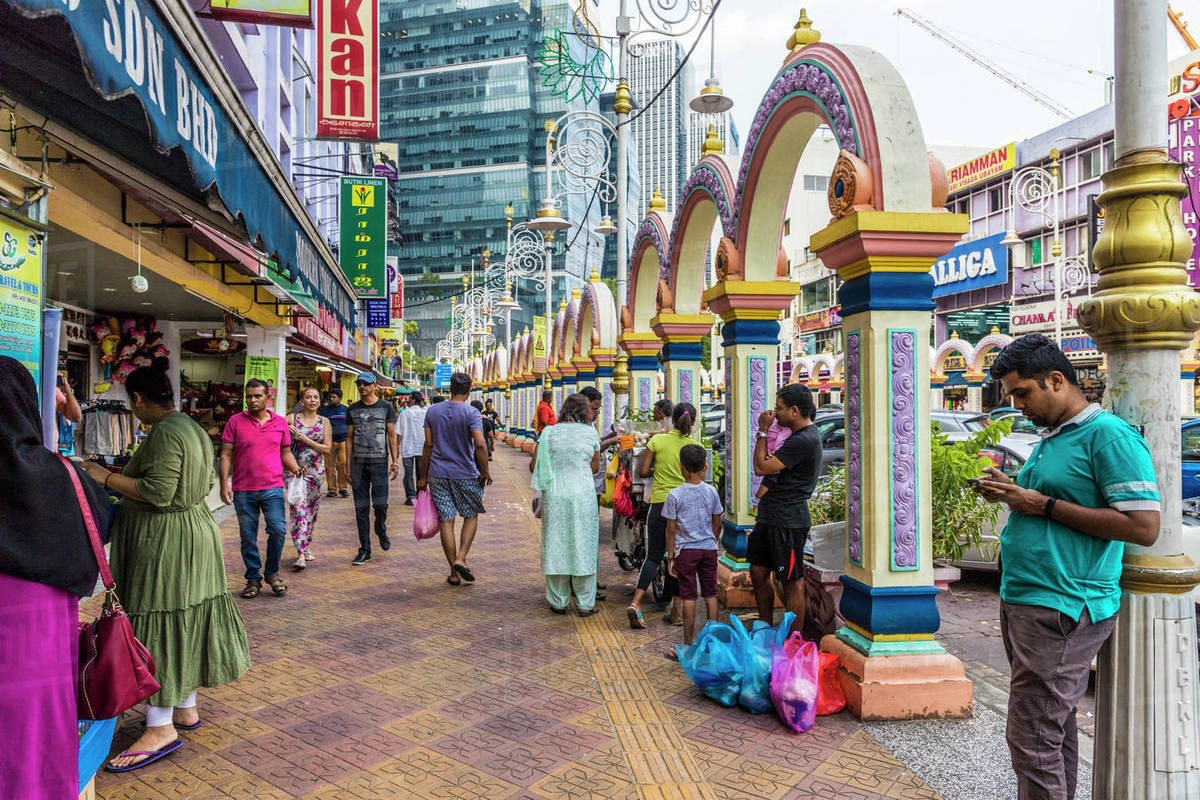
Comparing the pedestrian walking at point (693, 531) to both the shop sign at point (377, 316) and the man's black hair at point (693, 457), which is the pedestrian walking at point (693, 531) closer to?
the man's black hair at point (693, 457)

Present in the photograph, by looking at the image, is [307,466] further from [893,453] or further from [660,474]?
[893,453]

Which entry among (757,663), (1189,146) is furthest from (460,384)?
(1189,146)

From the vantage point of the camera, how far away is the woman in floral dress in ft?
26.4

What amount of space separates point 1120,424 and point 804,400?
9.19ft

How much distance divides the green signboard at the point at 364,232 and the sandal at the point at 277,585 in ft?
30.5

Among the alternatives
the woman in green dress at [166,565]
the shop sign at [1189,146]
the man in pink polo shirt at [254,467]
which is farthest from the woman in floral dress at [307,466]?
the shop sign at [1189,146]

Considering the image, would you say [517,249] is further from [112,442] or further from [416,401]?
[112,442]

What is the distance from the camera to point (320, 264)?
8477mm

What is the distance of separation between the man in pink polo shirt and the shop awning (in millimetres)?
2044

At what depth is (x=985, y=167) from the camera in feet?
125

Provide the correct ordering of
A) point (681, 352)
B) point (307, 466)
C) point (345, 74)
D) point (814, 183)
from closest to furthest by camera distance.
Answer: point (307, 466), point (681, 352), point (345, 74), point (814, 183)

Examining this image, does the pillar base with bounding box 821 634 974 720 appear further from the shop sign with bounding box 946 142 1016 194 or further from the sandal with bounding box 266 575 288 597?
the shop sign with bounding box 946 142 1016 194

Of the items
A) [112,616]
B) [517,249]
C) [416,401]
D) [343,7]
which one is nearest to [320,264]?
[343,7]

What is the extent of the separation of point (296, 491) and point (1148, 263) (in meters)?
7.28
